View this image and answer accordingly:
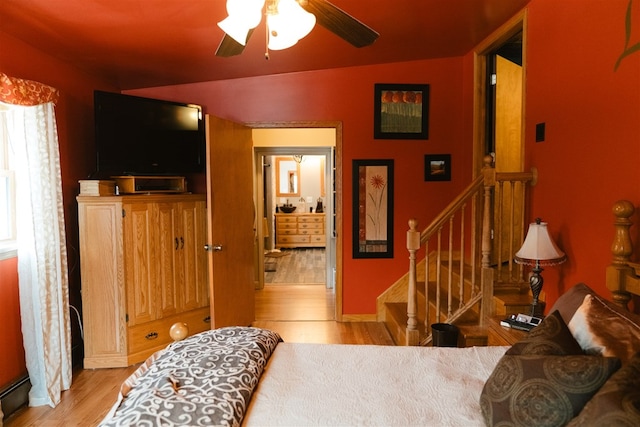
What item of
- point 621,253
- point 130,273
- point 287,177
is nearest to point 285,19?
point 621,253

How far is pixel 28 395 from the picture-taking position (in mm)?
2703

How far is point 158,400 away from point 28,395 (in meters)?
2.13

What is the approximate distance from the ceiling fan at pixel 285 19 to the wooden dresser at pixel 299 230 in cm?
725

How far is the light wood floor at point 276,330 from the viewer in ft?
8.41

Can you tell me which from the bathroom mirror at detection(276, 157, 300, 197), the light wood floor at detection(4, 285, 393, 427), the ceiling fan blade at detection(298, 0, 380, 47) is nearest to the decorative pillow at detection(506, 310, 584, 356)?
the ceiling fan blade at detection(298, 0, 380, 47)

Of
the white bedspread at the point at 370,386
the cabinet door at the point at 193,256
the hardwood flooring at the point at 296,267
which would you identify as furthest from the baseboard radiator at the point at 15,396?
the hardwood flooring at the point at 296,267

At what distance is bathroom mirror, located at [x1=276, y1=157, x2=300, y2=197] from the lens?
930 cm

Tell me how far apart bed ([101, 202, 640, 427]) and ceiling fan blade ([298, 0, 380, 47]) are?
4.50 ft

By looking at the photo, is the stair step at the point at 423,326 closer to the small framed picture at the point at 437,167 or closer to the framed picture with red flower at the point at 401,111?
the small framed picture at the point at 437,167

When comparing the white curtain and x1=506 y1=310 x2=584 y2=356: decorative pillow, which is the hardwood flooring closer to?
the white curtain

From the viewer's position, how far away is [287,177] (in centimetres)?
934

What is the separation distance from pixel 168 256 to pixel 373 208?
1.97m

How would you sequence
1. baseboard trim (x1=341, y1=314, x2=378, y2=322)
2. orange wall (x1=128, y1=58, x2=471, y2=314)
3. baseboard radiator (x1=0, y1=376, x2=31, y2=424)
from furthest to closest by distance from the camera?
baseboard trim (x1=341, y1=314, x2=378, y2=322), orange wall (x1=128, y1=58, x2=471, y2=314), baseboard radiator (x1=0, y1=376, x2=31, y2=424)

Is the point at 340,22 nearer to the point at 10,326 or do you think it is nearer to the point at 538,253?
the point at 538,253
